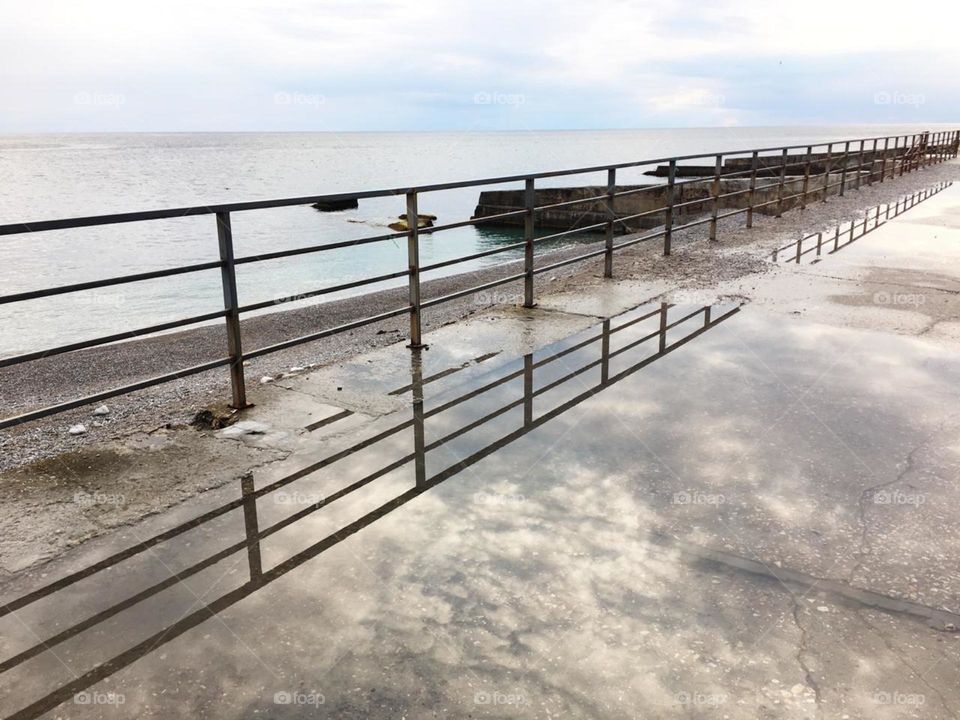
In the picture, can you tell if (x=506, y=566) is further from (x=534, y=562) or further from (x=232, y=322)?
(x=232, y=322)

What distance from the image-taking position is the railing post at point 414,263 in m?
5.60

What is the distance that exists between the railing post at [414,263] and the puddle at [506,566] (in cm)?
126

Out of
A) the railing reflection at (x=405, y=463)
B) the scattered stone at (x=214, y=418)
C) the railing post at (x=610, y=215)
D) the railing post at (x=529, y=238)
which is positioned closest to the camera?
the railing reflection at (x=405, y=463)

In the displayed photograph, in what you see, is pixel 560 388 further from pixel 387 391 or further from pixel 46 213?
pixel 46 213

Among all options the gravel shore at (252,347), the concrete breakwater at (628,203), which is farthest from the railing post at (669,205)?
the concrete breakwater at (628,203)

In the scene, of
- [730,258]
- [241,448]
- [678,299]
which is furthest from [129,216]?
[730,258]

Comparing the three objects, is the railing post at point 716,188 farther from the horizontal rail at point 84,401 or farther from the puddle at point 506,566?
the horizontal rail at point 84,401

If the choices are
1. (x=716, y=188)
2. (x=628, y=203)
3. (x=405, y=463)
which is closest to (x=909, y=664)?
(x=405, y=463)

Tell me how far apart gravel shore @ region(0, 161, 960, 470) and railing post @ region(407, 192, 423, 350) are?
0.34m

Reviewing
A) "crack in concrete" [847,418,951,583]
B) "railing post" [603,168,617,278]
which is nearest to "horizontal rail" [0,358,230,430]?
"crack in concrete" [847,418,951,583]

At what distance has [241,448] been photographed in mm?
4203

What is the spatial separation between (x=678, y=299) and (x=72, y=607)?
20.9ft

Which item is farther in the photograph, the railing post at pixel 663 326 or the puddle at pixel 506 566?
the railing post at pixel 663 326

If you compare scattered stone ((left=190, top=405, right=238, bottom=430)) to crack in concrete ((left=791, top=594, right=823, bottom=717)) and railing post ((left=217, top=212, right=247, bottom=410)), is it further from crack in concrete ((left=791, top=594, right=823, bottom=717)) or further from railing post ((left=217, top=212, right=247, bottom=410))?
crack in concrete ((left=791, top=594, right=823, bottom=717))
